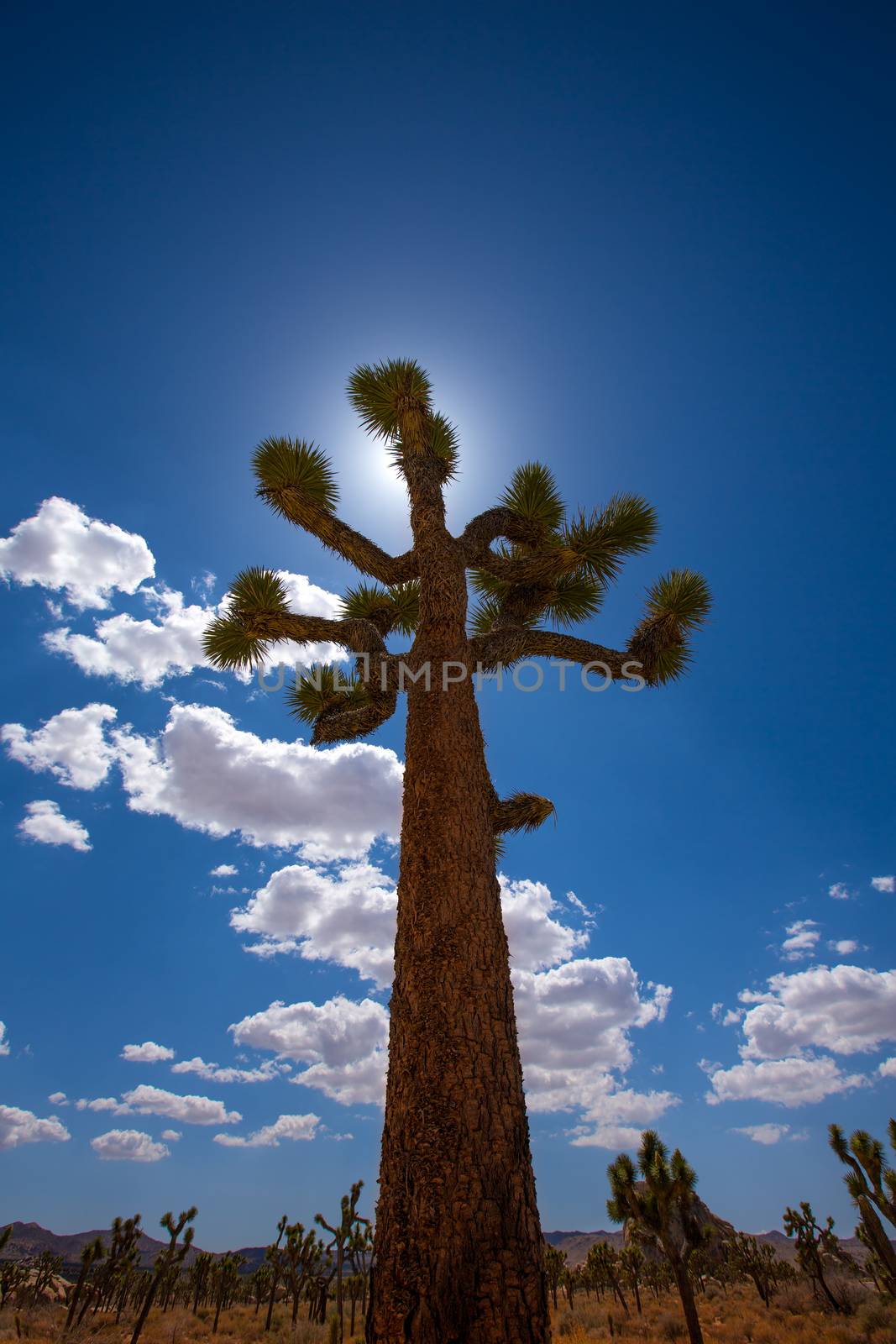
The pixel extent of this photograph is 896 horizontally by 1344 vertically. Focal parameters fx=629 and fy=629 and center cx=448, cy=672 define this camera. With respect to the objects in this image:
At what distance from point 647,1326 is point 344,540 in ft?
79.8

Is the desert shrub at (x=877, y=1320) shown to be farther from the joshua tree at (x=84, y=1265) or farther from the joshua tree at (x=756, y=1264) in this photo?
the joshua tree at (x=84, y=1265)

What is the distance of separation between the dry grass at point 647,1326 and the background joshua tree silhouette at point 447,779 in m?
13.6

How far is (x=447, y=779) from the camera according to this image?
3.89 m

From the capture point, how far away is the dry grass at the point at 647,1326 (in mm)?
14305

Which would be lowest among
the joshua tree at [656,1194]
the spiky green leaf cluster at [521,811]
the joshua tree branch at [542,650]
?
the joshua tree at [656,1194]

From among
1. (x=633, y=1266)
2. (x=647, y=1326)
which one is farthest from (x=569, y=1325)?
(x=633, y=1266)

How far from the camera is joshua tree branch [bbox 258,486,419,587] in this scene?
6012 mm

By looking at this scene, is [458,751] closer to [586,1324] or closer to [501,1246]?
[501,1246]

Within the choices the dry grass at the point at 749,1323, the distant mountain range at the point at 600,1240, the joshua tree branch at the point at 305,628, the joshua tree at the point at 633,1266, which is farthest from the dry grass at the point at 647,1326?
the distant mountain range at the point at 600,1240

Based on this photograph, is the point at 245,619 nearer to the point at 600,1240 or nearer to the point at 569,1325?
the point at 569,1325

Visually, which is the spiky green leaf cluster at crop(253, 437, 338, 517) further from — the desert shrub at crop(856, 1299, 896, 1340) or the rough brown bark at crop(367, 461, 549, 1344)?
the desert shrub at crop(856, 1299, 896, 1340)

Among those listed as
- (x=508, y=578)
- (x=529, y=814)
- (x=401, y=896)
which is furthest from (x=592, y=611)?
(x=401, y=896)

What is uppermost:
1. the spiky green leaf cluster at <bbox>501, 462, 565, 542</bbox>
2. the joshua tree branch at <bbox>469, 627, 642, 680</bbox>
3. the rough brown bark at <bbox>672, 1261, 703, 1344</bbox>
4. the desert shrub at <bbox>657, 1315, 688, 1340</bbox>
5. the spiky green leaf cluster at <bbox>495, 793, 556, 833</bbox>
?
the spiky green leaf cluster at <bbox>501, 462, 565, 542</bbox>

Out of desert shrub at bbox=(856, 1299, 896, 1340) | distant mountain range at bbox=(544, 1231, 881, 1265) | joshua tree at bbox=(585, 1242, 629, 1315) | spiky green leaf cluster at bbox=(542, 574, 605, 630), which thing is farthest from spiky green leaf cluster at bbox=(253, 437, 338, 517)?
distant mountain range at bbox=(544, 1231, 881, 1265)
